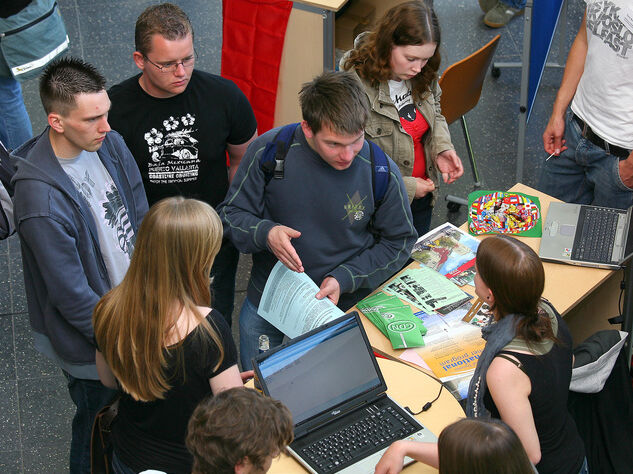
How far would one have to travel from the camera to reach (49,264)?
7.17ft

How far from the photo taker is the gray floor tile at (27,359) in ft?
10.9

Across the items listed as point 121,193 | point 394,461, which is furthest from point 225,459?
point 121,193

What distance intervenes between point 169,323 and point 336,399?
1.79 ft

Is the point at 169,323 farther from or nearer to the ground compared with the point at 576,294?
farther from the ground

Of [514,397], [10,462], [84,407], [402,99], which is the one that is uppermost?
[402,99]

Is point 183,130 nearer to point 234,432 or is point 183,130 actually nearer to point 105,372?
point 105,372

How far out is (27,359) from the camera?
3.40 meters

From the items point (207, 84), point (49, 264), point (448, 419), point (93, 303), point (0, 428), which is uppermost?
point (207, 84)

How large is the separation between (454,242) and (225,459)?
1.67m

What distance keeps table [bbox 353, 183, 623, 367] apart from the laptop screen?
35 cm

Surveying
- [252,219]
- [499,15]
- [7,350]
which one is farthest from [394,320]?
[499,15]

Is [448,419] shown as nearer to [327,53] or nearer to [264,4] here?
[327,53]

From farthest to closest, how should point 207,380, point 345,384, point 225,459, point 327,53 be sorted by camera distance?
point 327,53, point 345,384, point 207,380, point 225,459

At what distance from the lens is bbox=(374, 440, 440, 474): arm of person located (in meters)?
1.92
